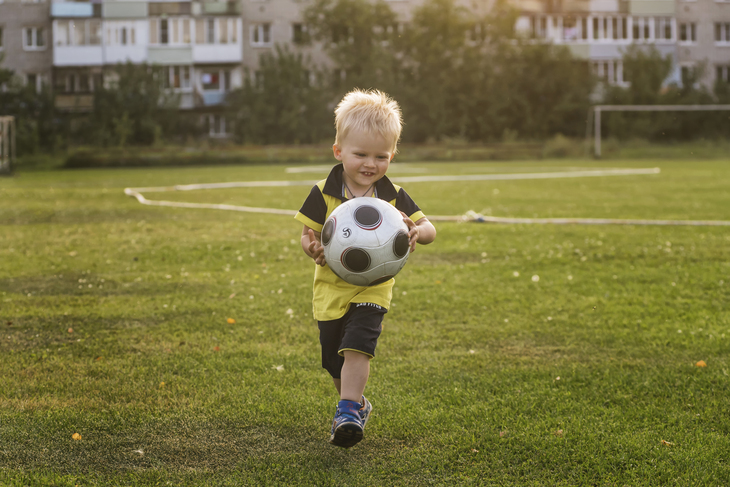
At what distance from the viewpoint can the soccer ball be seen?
3.54 metres

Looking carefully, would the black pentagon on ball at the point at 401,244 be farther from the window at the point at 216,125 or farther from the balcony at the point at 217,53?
the window at the point at 216,125

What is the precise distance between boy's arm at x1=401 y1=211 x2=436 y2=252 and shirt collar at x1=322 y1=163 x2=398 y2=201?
13 cm

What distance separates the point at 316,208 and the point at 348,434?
44.4 inches

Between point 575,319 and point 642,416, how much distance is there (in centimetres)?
210

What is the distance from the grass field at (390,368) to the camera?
135 inches

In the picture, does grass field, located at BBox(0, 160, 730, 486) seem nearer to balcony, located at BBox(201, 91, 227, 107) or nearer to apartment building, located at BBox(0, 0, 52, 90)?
balcony, located at BBox(201, 91, 227, 107)

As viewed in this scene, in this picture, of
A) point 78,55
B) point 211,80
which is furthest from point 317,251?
point 78,55

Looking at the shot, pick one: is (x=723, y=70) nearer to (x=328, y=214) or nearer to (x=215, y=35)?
(x=215, y=35)

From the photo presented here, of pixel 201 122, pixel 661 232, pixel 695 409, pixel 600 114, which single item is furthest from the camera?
pixel 201 122

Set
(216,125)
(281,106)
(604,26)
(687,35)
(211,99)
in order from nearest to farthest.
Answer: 1. (281,106)
2. (211,99)
3. (216,125)
4. (604,26)
5. (687,35)

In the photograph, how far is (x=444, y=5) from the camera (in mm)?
53594

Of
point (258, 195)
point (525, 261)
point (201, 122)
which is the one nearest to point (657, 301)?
point (525, 261)

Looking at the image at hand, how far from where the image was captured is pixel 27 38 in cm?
5578

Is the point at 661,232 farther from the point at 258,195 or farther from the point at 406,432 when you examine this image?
the point at 258,195
